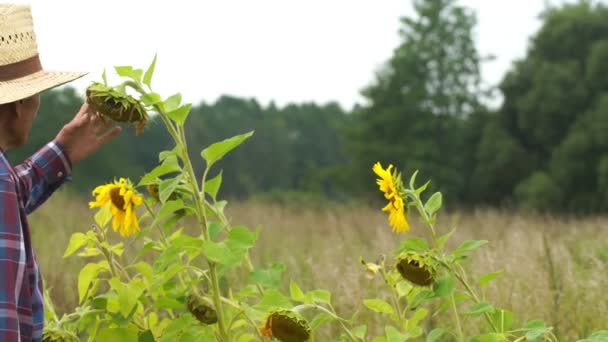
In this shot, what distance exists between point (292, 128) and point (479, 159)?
1952cm

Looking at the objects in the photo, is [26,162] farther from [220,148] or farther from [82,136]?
[220,148]

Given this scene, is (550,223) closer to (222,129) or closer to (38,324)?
(38,324)

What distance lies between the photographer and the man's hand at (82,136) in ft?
6.55

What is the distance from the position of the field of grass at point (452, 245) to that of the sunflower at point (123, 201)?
841 mm

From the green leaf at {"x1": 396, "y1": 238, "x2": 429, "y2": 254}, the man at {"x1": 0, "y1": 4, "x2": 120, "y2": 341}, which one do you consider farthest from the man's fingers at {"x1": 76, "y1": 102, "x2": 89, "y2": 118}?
the green leaf at {"x1": 396, "y1": 238, "x2": 429, "y2": 254}

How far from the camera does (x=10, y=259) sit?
158 centimetres

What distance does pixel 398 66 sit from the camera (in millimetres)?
26688

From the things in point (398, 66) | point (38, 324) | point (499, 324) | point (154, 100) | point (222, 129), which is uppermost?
point (154, 100)

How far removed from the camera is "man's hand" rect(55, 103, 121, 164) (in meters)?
2.00

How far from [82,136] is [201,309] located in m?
0.47

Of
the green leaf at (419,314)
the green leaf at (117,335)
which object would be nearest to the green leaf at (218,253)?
the green leaf at (117,335)

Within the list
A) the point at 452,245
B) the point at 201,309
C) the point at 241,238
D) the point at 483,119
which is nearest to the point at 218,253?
the point at 241,238

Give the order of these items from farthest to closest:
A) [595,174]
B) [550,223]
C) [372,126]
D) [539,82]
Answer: [372,126], [539,82], [595,174], [550,223]

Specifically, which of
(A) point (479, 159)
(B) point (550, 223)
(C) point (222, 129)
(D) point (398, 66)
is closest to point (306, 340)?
(B) point (550, 223)
